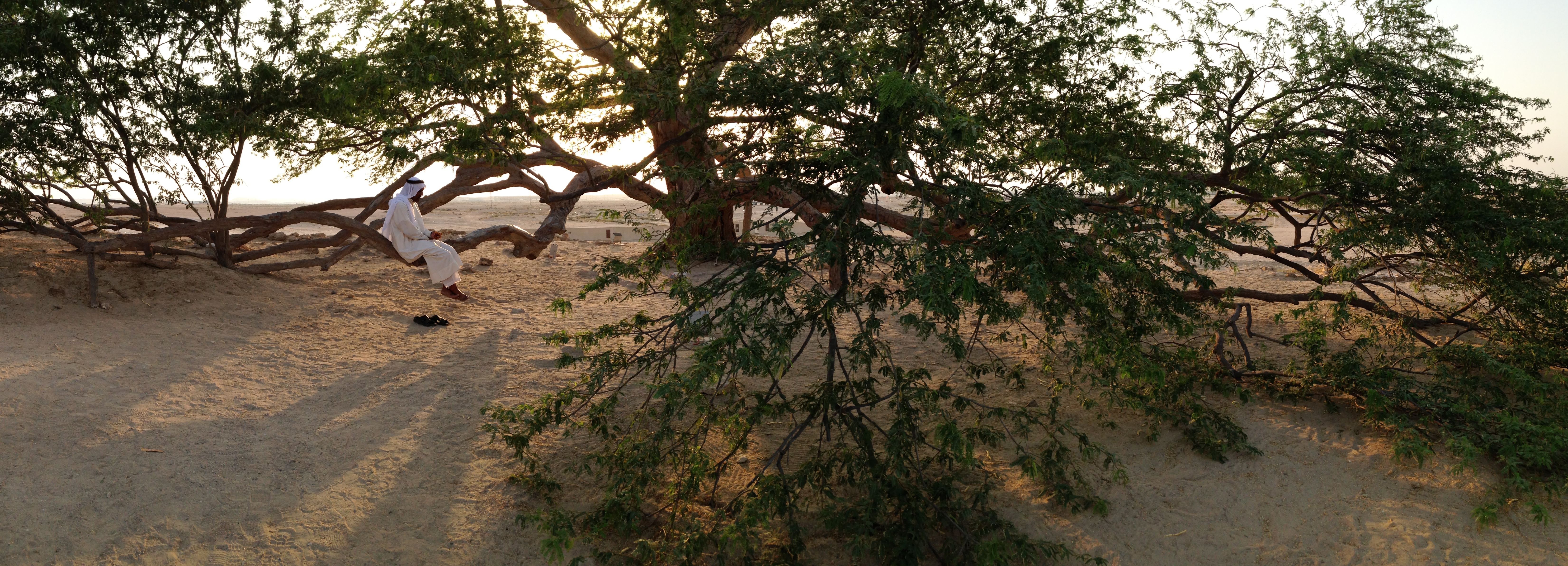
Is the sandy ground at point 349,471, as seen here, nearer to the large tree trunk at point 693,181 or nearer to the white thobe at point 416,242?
the white thobe at point 416,242

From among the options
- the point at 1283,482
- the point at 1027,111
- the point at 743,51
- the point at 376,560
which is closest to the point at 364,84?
the point at 743,51

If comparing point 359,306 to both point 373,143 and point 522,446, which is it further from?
point 522,446

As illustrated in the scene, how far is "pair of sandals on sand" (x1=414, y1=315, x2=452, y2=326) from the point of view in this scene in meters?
9.23

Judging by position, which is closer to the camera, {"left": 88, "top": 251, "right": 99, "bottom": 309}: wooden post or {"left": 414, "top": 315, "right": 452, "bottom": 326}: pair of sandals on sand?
{"left": 88, "top": 251, "right": 99, "bottom": 309}: wooden post

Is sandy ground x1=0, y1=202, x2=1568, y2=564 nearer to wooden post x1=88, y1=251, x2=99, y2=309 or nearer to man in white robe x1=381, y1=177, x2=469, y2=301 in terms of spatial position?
wooden post x1=88, y1=251, x2=99, y2=309

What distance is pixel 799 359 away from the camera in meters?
8.59

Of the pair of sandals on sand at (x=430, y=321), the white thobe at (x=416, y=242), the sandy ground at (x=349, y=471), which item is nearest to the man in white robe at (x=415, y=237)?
the white thobe at (x=416, y=242)

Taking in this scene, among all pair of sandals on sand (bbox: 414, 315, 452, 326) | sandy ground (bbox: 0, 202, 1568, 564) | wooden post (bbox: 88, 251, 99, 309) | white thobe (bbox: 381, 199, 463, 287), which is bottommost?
sandy ground (bbox: 0, 202, 1568, 564)

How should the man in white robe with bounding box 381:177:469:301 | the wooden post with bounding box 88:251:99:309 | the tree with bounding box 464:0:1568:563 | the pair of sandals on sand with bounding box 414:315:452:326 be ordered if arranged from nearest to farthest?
1. the tree with bounding box 464:0:1568:563
2. the wooden post with bounding box 88:251:99:309
3. the man in white robe with bounding box 381:177:469:301
4. the pair of sandals on sand with bounding box 414:315:452:326

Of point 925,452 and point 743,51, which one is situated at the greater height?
point 743,51

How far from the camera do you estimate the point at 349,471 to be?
19.6 ft

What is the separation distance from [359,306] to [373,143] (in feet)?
5.71

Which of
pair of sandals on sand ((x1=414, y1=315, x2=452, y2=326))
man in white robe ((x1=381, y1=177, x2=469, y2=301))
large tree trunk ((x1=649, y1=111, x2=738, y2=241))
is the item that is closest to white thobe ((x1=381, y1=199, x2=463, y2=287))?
man in white robe ((x1=381, y1=177, x2=469, y2=301))

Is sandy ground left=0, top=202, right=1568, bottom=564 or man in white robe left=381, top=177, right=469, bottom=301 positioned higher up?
man in white robe left=381, top=177, right=469, bottom=301
